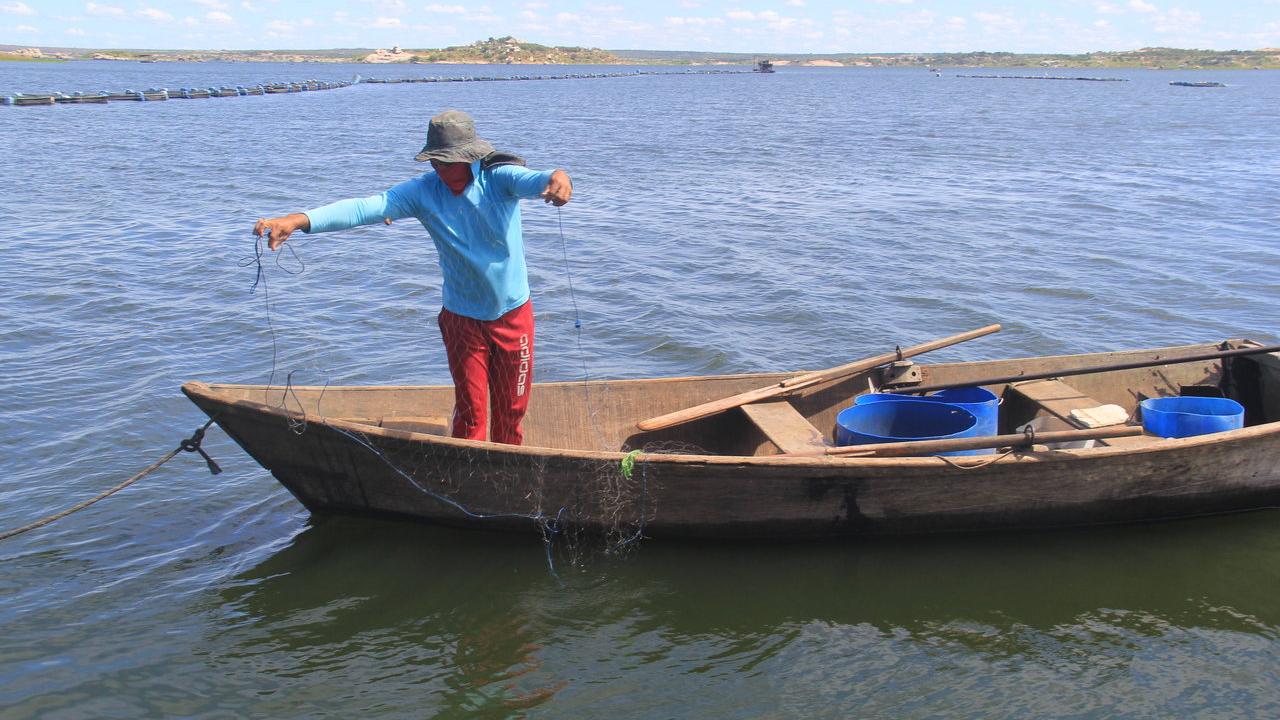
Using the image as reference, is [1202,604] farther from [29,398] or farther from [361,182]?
[361,182]

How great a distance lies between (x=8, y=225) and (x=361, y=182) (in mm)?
7908

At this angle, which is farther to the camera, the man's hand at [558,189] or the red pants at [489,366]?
the red pants at [489,366]

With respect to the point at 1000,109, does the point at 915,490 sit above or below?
below

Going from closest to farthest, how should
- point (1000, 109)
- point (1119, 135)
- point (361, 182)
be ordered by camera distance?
1. point (361, 182)
2. point (1119, 135)
3. point (1000, 109)

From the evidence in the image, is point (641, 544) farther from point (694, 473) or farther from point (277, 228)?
point (277, 228)

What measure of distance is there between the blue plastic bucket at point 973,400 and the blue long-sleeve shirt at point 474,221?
2.63 m

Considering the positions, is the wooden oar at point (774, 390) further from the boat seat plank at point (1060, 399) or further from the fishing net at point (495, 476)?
the fishing net at point (495, 476)

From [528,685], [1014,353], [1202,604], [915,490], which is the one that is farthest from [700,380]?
[1014,353]

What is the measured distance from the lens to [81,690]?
446 centimetres

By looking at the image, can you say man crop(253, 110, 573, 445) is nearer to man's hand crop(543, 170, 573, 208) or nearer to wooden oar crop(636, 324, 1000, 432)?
man's hand crop(543, 170, 573, 208)

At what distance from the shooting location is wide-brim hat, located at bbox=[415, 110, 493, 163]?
14.9 feet

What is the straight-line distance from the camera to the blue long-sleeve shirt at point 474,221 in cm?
464

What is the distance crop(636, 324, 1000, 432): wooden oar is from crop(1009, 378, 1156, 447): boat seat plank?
18.9 inches

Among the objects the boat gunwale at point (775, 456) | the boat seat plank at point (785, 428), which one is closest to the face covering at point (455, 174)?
the boat gunwale at point (775, 456)
